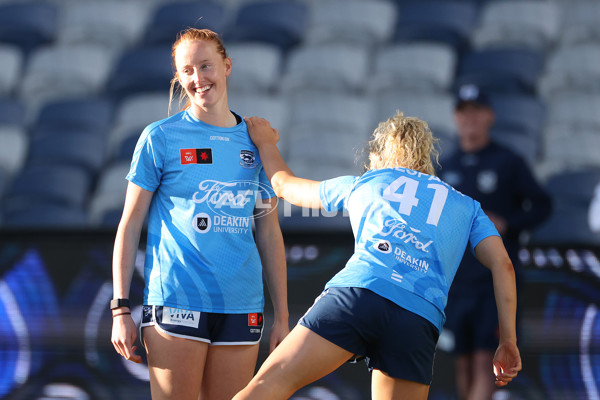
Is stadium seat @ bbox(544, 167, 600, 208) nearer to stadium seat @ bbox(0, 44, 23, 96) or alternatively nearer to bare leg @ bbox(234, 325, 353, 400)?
bare leg @ bbox(234, 325, 353, 400)

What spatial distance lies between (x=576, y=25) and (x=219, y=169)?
599 cm

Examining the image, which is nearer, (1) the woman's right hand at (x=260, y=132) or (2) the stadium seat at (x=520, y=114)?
(1) the woman's right hand at (x=260, y=132)

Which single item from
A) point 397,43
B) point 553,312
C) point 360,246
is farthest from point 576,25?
point 360,246

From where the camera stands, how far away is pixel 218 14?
26.4 feet

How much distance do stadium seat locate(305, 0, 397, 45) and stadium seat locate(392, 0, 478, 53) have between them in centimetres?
23

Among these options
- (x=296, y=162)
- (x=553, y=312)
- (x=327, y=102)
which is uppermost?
(x=327, y=102)

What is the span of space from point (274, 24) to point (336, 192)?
5741 mm

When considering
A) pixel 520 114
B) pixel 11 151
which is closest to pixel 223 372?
pixel 520 114

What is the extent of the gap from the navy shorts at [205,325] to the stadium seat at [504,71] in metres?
4.93

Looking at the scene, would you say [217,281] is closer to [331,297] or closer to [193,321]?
[193,321]

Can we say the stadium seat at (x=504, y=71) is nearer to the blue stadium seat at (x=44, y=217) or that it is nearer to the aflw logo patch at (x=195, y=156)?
the blue stadium seat at (x=44, y=217)

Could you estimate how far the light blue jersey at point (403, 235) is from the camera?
2.18 metres

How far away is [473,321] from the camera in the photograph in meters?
3.67

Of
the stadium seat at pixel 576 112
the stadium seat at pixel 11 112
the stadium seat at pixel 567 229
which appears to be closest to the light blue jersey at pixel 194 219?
the stadium seat at pixel 567 229
